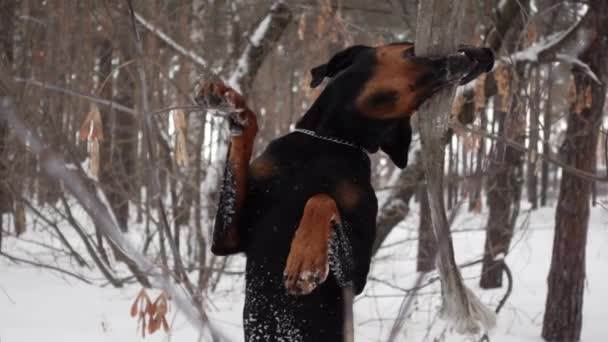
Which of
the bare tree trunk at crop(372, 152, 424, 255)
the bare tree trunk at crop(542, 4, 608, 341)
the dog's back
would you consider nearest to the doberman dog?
the dog's back

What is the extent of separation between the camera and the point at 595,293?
8.59 metres

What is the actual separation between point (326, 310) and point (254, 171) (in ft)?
1.29

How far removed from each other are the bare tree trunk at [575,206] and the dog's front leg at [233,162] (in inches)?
193

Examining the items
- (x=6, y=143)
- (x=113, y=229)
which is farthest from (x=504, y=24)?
(x=113, y=229)

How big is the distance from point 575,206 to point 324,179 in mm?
5605

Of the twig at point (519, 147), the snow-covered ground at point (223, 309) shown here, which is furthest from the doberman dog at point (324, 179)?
the snow-covered ground at point (223, 309)

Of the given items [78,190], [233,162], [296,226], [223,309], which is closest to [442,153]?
[296,226]

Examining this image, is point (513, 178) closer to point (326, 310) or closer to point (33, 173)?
point (33, 173)

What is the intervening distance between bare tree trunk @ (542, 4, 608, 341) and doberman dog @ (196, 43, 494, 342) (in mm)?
4794

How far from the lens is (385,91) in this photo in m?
1.58

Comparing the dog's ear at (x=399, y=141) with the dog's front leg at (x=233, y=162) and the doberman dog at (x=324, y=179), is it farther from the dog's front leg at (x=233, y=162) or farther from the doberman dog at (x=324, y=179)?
the dog's front leg at (x=233, y=162)

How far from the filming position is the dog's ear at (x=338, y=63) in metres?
1.81

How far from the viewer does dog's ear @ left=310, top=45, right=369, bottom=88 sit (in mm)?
1807

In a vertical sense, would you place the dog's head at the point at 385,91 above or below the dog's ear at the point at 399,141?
above
